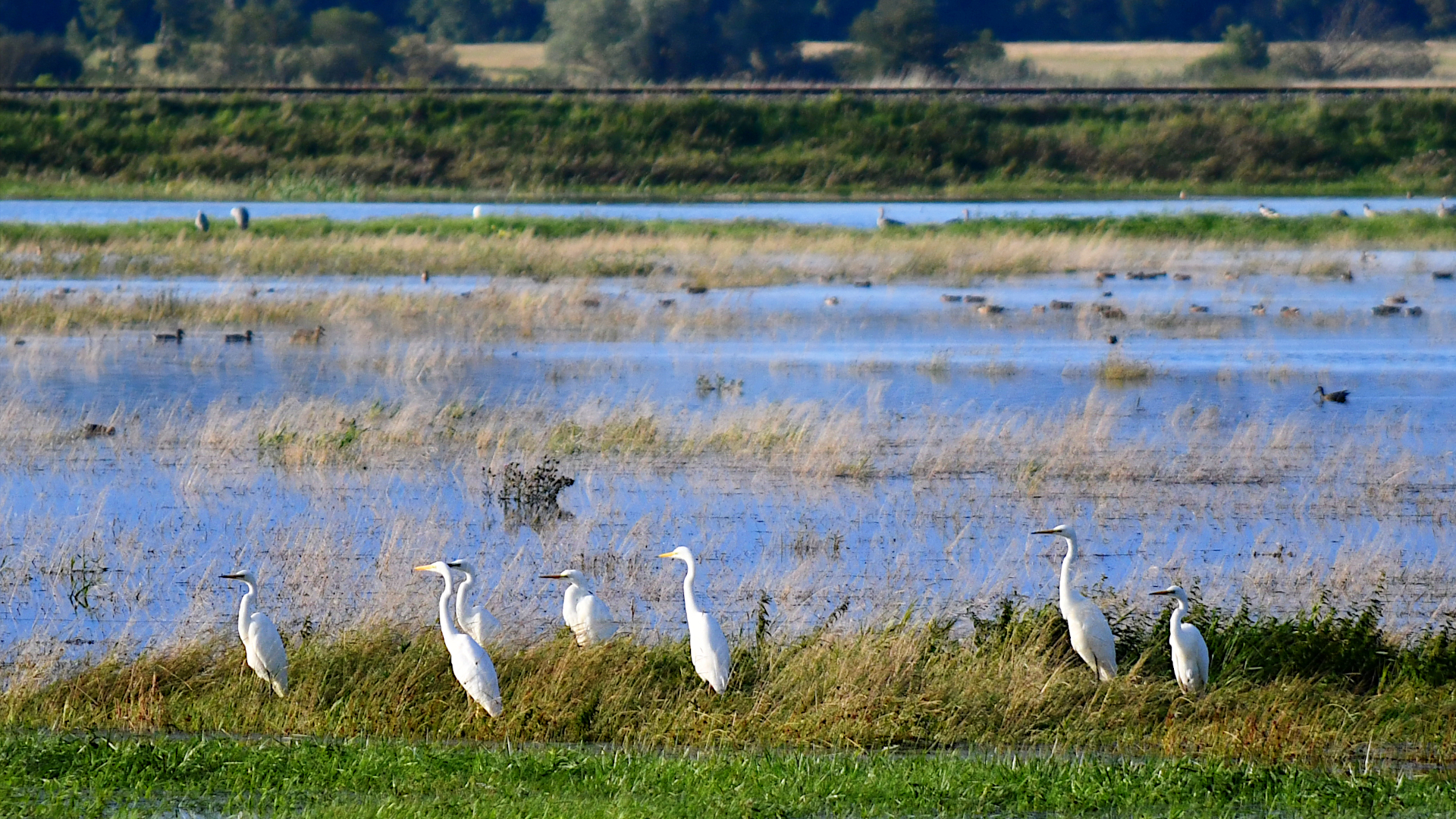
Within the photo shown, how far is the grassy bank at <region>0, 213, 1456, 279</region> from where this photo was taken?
120 ft

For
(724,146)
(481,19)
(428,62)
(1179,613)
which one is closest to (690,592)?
(1179,613)

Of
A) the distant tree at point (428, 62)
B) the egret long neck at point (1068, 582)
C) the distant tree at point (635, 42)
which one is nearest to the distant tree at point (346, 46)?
the distant tree at point (428, 62)

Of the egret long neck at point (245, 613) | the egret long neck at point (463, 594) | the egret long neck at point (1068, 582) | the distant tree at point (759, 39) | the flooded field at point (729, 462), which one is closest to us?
the egret long neck at point (245, 613)

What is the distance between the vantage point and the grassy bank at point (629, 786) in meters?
7.87

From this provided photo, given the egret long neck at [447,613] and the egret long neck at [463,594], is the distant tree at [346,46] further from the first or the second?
the egret long neck at [447,613]

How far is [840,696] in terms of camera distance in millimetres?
9727

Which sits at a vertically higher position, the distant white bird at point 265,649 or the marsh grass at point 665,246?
the distant white bird at point 265,649

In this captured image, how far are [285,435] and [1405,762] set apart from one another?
495 inches

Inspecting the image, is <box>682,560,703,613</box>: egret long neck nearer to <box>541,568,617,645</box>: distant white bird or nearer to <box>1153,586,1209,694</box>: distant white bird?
<box>541,568,617,645</box>: distant white bird

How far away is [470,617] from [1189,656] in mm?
3975

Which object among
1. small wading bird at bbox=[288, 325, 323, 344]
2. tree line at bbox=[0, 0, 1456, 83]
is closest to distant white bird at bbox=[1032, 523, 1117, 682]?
small wading bird at bbox=[288, 325, 323, 344]

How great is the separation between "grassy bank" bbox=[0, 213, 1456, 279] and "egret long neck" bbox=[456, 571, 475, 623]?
24.1 m

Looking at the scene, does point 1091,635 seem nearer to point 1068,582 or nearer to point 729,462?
point 1068,582

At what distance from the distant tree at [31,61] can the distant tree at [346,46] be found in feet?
30.9
